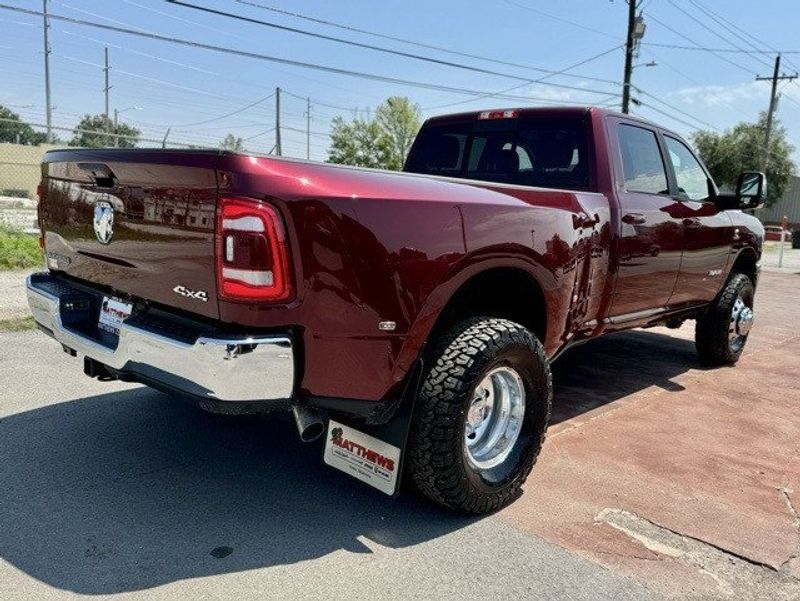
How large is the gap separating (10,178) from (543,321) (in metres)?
32.1

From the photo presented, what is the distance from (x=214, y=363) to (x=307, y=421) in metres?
0.50

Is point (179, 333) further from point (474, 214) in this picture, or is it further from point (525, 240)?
point (525, 240)

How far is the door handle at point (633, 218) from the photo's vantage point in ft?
13.2

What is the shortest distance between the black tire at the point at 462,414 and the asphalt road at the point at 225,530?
17 centimetres

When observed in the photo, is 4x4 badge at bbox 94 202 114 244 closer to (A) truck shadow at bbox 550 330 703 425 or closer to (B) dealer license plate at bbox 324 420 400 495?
(B) dealer license plate at bbox 324 420 400 495

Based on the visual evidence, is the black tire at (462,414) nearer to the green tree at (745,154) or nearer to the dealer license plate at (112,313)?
the dealer license plate at (112,313)

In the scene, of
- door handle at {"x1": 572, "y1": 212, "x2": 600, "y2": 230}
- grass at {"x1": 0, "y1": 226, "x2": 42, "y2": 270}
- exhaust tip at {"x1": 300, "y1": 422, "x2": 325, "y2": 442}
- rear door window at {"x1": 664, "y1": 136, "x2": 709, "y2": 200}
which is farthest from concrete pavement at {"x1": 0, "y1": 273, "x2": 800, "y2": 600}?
grass at {"x1": 0, "y1": 226, "x2": 42, "y2": 270}

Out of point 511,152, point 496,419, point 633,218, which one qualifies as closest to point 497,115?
point 511,152

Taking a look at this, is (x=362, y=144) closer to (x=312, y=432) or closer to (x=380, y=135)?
(x=380, y=135)

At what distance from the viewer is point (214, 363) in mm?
2287

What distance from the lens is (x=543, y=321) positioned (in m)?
3.50

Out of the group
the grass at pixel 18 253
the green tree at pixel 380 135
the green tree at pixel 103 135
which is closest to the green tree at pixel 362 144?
the green tree at pixel 380 135

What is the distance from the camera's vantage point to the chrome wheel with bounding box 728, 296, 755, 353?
19.3 ft

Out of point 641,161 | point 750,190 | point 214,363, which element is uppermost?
point 641,161
